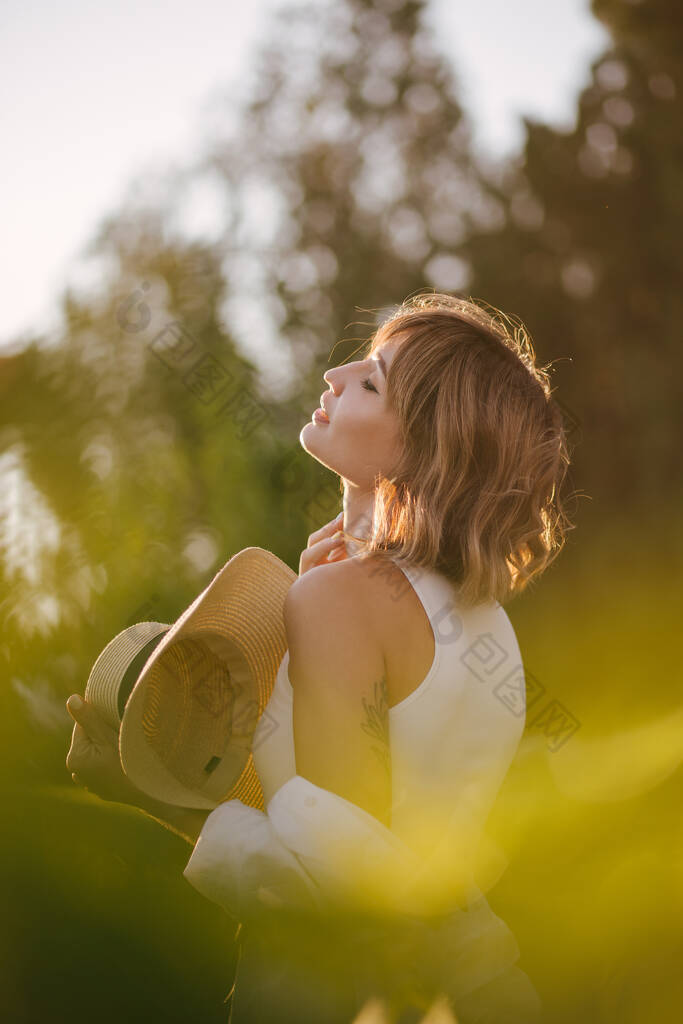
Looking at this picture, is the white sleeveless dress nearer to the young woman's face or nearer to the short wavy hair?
the short wavy hair

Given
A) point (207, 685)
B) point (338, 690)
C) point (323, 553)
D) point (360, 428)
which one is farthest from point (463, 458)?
point (207, 685)

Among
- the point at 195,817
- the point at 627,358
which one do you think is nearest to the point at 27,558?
the point at 195,817

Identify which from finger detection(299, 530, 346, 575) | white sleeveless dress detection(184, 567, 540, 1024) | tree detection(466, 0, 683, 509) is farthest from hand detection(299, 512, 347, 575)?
tree detection(466, 0, 683, 509)

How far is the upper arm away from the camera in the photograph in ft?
2.84

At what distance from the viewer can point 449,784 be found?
3.22 ft

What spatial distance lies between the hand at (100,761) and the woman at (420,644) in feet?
0.10

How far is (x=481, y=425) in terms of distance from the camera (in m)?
1.04

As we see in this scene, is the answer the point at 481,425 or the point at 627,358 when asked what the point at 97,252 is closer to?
the point at 481,425

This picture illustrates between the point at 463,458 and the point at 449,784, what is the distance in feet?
1.37

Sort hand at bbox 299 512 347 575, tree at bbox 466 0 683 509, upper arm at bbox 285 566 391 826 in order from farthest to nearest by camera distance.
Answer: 1. tree at bbox 466 0 683 509
2. hand at bbox 299 512 347 575
3. upper arm at bbox 285 566 391 826

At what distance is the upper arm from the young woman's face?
0.62ft

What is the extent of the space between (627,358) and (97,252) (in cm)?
205

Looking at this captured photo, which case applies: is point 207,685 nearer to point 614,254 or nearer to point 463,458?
point 463,458

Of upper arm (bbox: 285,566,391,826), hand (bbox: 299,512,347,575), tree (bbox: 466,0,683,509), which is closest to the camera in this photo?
upper arm (bbox: 285,566,391,826)
